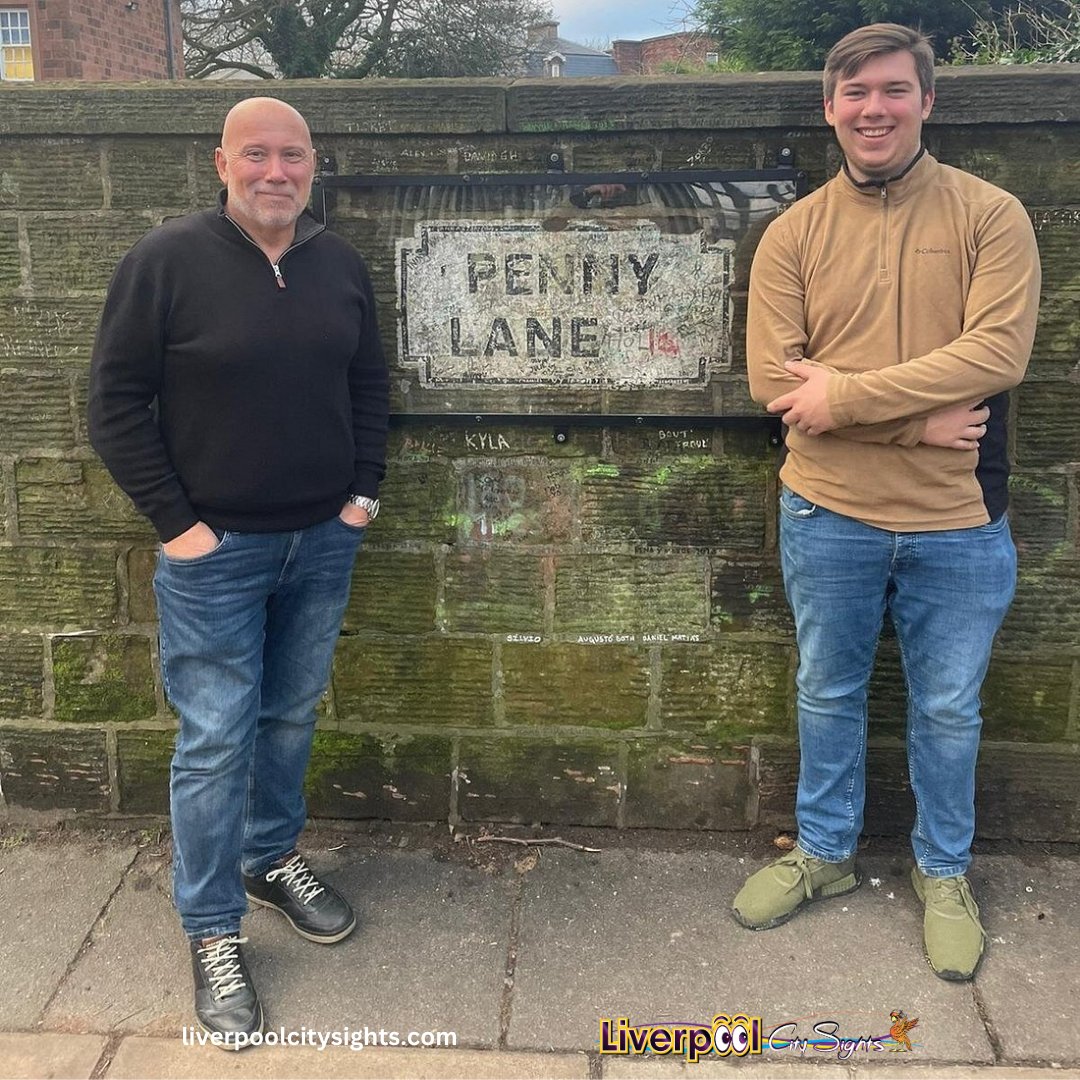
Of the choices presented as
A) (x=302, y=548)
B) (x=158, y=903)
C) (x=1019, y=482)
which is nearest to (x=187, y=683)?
(x=302, y=548)

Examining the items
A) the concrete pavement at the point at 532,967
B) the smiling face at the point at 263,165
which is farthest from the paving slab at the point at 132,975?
the smiling face at the point at 263,165

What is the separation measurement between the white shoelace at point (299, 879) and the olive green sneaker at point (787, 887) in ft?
3.89

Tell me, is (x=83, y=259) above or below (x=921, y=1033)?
above

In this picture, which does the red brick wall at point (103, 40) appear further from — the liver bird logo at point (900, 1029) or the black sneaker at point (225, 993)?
the liver bird logo at point (900, 1029)

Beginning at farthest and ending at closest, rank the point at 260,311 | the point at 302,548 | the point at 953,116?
the point at 953,116 → the point at 302,548 → the point at 260,311

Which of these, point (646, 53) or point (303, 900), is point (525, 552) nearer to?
point (303, 900)

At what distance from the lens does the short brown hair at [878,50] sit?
2303 mm

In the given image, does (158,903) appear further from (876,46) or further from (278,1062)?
(876,46)

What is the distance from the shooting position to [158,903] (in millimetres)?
2924

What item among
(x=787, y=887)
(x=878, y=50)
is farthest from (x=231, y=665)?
(x=878, y=50)

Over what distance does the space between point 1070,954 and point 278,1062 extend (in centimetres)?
205

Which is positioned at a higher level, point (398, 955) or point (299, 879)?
point (299, 879)

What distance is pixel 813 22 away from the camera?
41.5 ft

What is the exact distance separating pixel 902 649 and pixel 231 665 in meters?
1.75
